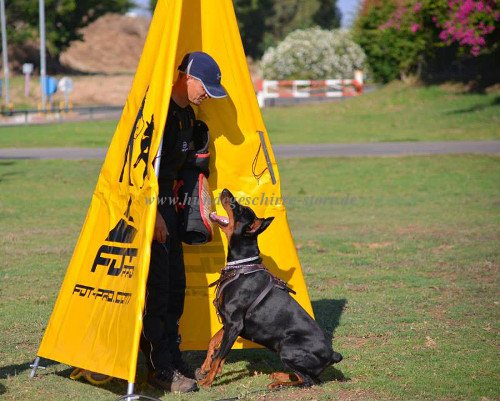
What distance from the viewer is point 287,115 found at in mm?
34312

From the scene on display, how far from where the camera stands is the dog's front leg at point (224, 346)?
5793 millimetres

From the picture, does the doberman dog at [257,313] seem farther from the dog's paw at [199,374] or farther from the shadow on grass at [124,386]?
the shadow on grass at [124,386]

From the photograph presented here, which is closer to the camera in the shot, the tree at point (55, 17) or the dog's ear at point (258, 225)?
the dog's ear at point (258, 225)

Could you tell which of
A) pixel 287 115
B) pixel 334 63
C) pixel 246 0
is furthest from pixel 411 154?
pixel 246 0

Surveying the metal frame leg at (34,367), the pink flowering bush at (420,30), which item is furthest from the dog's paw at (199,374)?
the pink flowering bush at (420,30)

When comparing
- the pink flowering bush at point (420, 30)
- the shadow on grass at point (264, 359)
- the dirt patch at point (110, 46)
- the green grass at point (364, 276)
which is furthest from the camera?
the dirt patch at point (110, 46)

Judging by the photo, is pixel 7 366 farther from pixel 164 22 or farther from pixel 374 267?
pixel 374 267

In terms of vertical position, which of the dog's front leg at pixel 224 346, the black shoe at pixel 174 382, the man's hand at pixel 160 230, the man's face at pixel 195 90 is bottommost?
the black shoe at pixel 174 382

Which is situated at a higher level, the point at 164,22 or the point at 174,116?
the point at 164,22

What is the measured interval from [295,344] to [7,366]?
2.10m

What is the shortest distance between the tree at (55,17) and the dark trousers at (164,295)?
55678mm

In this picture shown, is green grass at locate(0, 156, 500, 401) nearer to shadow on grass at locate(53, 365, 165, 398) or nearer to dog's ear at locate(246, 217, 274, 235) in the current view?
shadow on grass at locate(53, 365, 165, 398)

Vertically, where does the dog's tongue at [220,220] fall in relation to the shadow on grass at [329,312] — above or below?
above

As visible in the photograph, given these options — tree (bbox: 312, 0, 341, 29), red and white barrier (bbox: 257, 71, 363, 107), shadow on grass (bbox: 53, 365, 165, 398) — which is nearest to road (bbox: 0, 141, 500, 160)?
shadow on grass (bbox: 53, 365, 165, 398)
